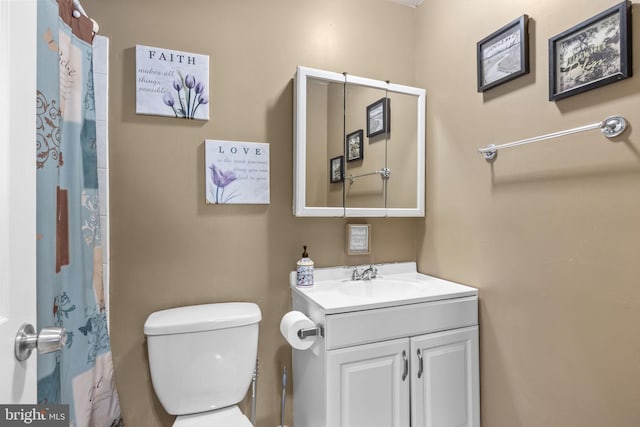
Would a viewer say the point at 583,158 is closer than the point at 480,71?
Yes

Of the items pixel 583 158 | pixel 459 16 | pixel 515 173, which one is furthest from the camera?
pixel 459 16

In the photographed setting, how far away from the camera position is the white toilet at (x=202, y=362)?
4.12 feet

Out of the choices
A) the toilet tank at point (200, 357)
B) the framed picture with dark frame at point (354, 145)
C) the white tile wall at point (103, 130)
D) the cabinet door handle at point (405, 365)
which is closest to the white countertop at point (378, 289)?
the cabinet door handle at point (405, 365)

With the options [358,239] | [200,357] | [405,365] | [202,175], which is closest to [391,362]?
[405,365]

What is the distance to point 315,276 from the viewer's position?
1674 millimetres

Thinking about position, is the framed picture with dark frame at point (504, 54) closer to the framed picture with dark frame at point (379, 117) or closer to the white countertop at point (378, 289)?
the framed picture with dark frame at point (379, 117)

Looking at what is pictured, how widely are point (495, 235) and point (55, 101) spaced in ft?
5.37

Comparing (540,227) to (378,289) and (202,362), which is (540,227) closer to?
(378,289)

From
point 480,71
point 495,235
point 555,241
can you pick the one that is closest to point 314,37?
point 480,71

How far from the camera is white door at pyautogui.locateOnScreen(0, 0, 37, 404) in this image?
1.84 feet

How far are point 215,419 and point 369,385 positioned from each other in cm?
61

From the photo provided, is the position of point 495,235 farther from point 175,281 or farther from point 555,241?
point 175,281

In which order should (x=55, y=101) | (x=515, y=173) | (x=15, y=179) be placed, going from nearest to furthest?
(x=15, y=179) < (x=55, y=101) < (x=515, y=173)

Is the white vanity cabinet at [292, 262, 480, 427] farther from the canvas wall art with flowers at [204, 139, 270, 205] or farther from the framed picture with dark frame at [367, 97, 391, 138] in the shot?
the framed picture with dark frame at [367, 97, 391, 138]
